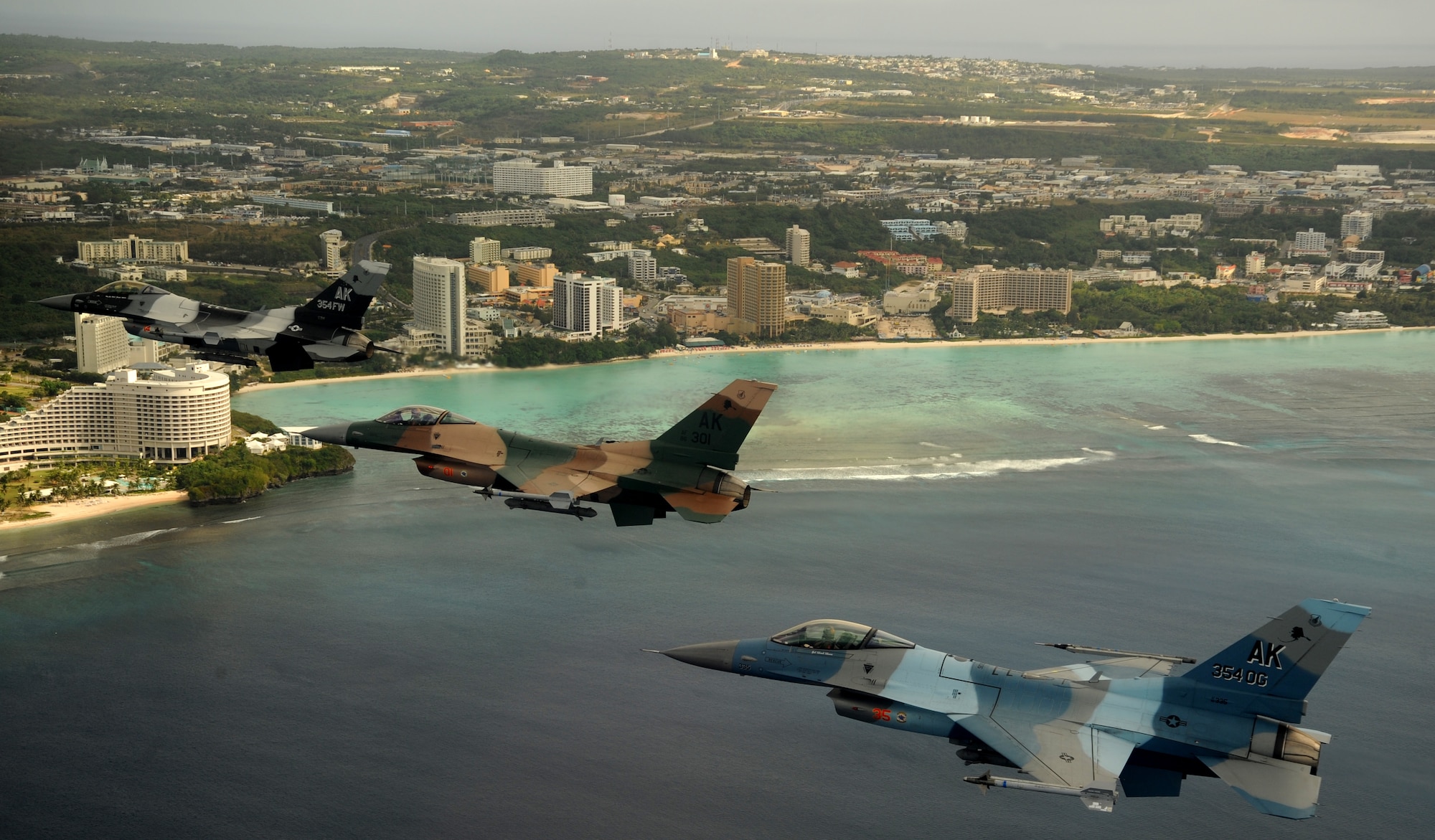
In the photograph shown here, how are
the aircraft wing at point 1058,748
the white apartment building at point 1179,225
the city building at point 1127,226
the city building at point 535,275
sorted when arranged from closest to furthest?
the aircraft wing at point 1058,748 → the city building at point 535,275 → the city building at point 1127,226 → the white apartment building at point 1179,225

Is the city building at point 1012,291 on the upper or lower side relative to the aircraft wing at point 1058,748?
lower

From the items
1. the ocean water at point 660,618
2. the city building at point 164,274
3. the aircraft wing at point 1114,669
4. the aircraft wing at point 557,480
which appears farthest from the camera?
the city building at point 164,274

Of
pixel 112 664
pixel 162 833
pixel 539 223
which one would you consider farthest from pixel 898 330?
pixel 162 833

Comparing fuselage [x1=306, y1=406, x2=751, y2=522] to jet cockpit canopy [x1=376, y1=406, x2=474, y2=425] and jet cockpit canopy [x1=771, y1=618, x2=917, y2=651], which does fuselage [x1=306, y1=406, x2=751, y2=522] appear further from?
jet cockpit canopy [x1=771, y1=618, x2=917, y2=651]

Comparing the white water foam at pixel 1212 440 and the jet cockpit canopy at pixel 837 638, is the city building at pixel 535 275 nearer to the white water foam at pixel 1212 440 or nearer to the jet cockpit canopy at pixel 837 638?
the white water foam at pixel 1212 440

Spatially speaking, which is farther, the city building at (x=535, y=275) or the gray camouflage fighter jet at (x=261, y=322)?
the city building at (x=535, y=275)

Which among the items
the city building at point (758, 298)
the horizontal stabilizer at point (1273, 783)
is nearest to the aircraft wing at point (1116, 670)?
the horizontal stabilizer at point (1273, 783)

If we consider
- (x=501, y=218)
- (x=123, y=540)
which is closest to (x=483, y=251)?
(x=501, y=218)
